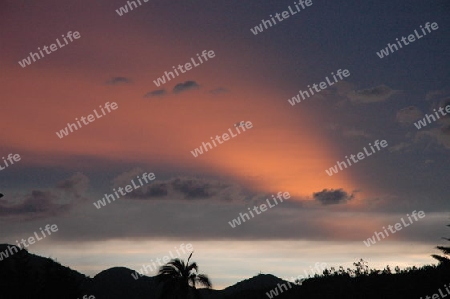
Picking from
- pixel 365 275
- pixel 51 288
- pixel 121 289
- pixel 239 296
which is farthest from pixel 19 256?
pixel 121 289

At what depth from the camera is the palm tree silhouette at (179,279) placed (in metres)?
48.3

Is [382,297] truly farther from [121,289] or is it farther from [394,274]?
[121,289]

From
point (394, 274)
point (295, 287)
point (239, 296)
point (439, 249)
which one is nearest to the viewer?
point (439, 249)

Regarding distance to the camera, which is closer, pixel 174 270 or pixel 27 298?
pixel 27 298

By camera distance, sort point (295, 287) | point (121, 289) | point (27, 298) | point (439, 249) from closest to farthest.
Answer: point (439, 249), point (27, 298), point (295, 287), point (121, 289)

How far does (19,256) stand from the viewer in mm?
44125

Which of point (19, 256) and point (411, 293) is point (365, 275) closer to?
point (411, 293)

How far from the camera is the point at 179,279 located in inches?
1912

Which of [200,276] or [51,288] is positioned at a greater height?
[51,288]

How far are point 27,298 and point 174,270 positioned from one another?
1308 cm

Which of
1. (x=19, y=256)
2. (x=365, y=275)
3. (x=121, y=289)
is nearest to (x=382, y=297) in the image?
(x=365, y=275)

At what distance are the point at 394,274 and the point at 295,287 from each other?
13060 mm

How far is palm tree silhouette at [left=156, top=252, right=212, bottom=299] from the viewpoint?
48.3 m

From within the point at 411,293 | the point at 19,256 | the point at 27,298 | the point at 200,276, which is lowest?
the point at 411,293
